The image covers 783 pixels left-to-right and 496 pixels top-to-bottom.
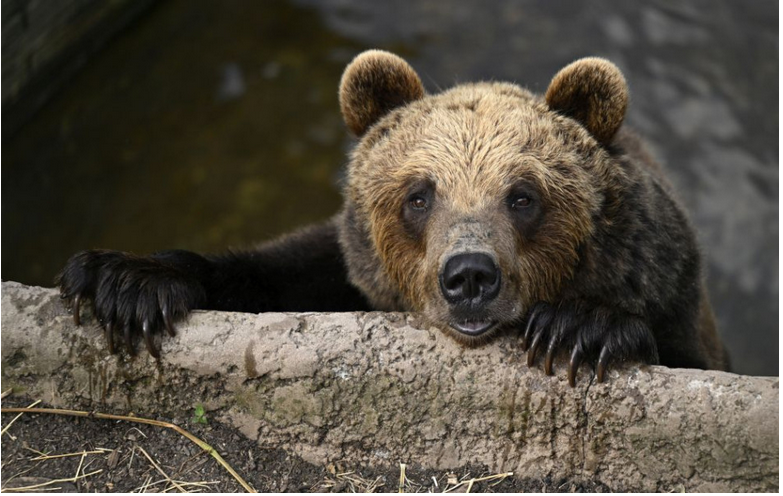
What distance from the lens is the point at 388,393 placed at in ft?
15.1

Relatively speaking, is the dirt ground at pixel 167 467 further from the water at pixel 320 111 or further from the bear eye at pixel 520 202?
the water at pixel 320 111

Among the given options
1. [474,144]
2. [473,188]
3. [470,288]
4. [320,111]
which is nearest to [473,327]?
[470,288]

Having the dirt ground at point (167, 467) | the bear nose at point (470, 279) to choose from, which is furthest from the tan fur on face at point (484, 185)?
the dirt ground at point (167, 467)

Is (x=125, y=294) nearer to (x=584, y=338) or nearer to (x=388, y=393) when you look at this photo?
(x=388, y=393)

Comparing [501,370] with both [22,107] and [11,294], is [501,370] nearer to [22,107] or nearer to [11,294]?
[11,294]

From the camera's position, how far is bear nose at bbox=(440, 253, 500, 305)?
172 inches

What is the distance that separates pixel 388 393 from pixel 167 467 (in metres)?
1.09

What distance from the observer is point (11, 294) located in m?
4.83

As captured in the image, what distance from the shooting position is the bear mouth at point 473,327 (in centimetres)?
458

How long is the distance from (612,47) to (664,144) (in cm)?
138

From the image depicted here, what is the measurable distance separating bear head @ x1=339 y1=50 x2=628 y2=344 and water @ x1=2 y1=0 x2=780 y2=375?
16.9ft

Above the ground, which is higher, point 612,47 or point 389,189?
point 389,189

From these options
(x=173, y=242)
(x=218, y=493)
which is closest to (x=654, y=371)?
(x=218, y=493)

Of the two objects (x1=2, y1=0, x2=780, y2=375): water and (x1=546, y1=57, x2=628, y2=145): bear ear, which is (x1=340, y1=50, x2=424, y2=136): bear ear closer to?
(x1=546, y1=57, x2=628, y2=145): bear ear
